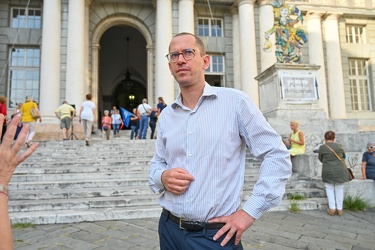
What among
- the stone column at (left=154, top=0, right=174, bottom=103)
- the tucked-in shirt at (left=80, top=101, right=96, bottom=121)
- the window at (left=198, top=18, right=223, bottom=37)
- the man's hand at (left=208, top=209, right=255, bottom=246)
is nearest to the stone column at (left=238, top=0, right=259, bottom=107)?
the window at (left=198, top=18, right=223, bottom=37)

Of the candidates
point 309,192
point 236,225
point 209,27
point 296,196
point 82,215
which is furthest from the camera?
point 209,27

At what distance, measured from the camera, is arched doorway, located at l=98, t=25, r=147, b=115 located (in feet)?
76.5

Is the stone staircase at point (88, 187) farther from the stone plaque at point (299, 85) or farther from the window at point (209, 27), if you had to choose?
the window at point (209, 27)

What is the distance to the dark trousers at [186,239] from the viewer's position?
1477mm

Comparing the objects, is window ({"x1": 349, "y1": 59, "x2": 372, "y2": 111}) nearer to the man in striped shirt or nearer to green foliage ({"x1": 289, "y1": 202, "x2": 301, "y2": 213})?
green foliage ({"x1": 289, "y1": 202, "x2": 301, "y2": 213})

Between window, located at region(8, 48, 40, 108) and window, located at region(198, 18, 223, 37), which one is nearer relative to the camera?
window, located at region(8, 48, 40, 108)

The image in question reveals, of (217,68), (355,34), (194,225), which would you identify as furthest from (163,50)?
(194,225)

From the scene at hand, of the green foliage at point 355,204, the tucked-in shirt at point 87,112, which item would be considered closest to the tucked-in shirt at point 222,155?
the green foliage at point 355,204

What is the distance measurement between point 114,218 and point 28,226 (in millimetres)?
1238

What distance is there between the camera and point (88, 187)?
6277 mm

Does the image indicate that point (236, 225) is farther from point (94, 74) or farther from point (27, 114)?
point (94, 74)

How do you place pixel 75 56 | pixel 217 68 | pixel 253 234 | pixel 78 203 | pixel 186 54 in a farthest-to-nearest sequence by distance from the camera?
pixel 217 68
pixel 75 56
pixel 78 203
pixel 253 234
pixel 186 54

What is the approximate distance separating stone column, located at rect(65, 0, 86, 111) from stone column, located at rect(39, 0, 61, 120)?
58cm

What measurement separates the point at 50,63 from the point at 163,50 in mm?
5461
